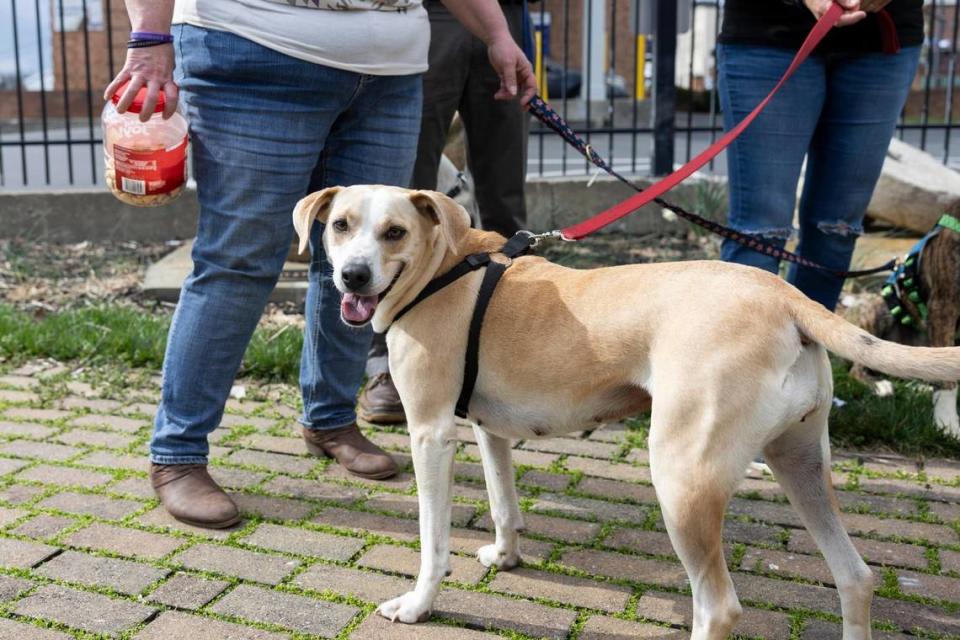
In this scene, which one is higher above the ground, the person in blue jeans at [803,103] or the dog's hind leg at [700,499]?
the person in blue jeans at [803,103]

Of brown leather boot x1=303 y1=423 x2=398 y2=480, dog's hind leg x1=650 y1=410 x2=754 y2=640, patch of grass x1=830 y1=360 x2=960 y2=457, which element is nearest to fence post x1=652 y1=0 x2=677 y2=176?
patch of grass x1=830 y1=360 x2=960 y2=457

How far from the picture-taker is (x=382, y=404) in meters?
4.77

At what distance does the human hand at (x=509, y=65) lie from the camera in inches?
154

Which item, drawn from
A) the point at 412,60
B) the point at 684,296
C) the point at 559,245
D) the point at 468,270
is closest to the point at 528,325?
the point at 468,270

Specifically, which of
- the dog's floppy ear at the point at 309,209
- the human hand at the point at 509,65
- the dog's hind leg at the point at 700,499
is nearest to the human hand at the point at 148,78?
the dog's floppy ear at the point at 309,209

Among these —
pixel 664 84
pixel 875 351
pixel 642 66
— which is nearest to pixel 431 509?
pixel 875 351

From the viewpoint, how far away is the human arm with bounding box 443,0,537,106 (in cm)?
390

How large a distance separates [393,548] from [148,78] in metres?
1.73

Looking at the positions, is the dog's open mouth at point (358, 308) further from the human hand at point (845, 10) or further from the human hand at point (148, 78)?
the human hand at point (845, 10)

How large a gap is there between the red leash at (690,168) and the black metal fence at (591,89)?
13.4 ft

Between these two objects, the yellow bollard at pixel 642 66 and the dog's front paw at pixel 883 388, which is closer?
the dog's front paw at pixel 883 388

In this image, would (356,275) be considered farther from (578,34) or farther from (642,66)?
(578,34)

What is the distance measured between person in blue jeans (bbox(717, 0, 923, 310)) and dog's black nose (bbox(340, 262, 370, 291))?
6.00 ft

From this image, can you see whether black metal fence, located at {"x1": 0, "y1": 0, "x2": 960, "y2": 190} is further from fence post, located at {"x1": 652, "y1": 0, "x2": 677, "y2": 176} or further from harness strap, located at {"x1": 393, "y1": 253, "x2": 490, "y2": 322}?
harness strap, located at {"x1": 393, "y1": 253, "x2": 490, "y2": 322}
